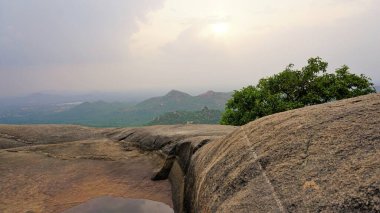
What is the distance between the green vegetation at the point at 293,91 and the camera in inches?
1379

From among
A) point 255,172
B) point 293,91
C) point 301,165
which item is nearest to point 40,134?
point 255,172

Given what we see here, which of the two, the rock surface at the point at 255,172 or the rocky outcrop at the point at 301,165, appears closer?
the rocky outcrop at the point at 301,165

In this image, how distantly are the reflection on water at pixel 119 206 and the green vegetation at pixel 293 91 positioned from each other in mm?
24358

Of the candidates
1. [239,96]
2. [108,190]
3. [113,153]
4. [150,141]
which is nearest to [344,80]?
[239,96]

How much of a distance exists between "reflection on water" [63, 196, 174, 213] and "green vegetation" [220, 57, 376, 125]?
24358 millimetres

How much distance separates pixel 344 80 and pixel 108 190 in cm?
3120

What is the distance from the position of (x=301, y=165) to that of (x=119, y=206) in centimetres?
863

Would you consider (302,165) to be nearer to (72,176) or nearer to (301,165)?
(301,165)

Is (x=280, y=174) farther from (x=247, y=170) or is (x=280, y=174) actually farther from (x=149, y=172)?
(x=149, y=172)

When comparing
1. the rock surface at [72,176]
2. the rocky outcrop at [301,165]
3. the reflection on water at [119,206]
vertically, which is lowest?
the reflection on water at [119,206]

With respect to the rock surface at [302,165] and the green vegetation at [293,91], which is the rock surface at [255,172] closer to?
the rock surface at [302,165]

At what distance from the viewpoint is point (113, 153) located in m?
19.8

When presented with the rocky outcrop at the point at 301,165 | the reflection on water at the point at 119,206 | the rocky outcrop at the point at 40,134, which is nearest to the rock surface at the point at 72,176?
the reflection on water at the point at 119,206

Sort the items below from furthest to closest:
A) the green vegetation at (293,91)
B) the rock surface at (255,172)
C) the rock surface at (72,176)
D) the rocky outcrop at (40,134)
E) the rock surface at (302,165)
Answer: the green vegetation at (293,91) < the rocky outcrop at (40,134) < the rock surface at (72,176) < the rock surface at (255,172) < the rock surface at (302,165)
